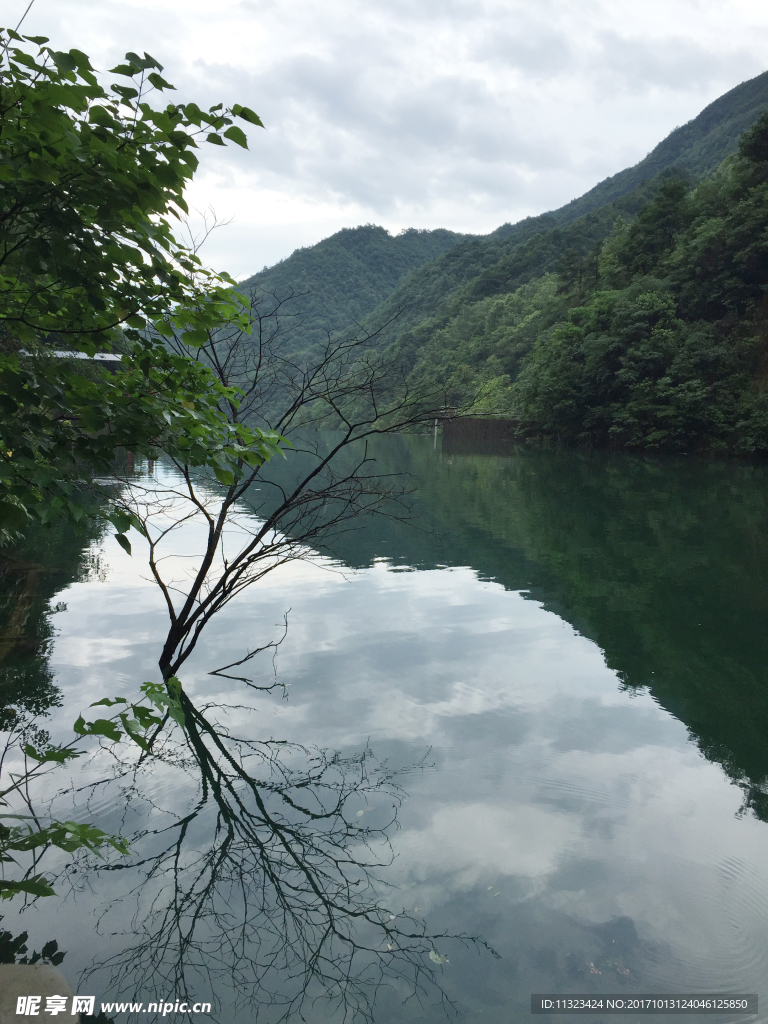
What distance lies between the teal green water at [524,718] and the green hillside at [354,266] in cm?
6407

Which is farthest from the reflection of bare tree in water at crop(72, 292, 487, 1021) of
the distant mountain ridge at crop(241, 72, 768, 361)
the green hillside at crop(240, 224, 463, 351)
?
the green hillside at crop(240, 224, 463, 351)

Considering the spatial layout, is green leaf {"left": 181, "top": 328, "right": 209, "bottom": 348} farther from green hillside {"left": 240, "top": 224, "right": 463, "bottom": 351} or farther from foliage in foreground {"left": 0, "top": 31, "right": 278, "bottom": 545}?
green hillside {"left": 240, "top": 224, "right": 463, "bottom": 351}

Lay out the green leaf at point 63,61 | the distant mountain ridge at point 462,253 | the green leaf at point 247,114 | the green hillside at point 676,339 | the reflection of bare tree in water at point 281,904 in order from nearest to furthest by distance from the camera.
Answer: the green leaf at point 63,61 → the green leaf at point 247,114 → the reflection of bare tree in water at point 281,904 → the green hillside at point 676,339 → the distant mountain ridge at point 462,253

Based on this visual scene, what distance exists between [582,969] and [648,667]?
181 inches

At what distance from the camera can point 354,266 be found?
11162 cm

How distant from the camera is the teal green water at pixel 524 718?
3.54 metres

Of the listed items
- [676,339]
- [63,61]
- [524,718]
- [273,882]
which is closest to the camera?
[63,61]

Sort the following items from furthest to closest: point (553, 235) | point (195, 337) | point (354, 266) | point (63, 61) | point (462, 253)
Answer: point (354, 266) < point (462, 253) < point (553, 235) < point (195, 337) < point (63, 61)

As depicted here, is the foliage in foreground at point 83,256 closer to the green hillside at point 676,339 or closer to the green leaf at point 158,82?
the green leaf at point 158,82

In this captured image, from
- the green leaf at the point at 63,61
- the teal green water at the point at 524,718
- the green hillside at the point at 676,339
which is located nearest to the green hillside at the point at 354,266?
the green hillside at the point at 676,339

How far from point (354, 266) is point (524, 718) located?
112 metres

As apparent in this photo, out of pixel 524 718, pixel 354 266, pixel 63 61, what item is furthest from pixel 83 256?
pixel 354 266

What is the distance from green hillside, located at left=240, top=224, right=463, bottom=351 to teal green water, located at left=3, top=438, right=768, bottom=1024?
6407cm

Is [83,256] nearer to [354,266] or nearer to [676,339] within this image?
[676,339]
